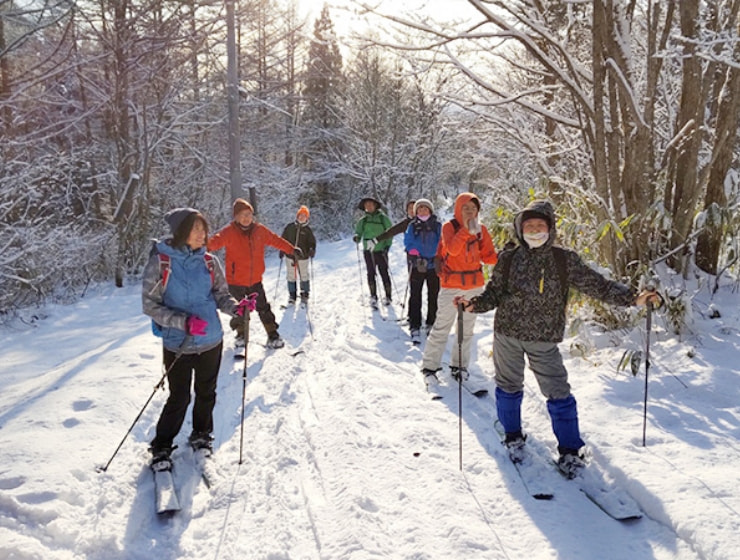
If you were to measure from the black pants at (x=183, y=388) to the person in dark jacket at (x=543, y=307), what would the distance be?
2205mm

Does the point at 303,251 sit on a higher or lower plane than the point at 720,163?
lower

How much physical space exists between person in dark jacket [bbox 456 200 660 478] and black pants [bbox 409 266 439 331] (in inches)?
135

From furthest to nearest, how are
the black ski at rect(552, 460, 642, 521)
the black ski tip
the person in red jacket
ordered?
1. the person in red jacket
2. the black ski tip
3. the black ski at rect(552, 460, 642, 521)

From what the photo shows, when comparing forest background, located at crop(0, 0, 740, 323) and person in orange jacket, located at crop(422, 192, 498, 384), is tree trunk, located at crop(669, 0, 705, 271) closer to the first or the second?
forest background, located at crop(0, 0, 740, 323)

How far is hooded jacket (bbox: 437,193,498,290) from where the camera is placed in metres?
5.17

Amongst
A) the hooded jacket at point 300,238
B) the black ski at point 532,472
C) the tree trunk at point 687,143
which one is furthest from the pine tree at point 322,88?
the black ski at point 532,472

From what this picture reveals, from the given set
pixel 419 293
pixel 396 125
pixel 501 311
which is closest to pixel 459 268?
pixel 501 311

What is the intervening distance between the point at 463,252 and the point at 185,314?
9.16 feet

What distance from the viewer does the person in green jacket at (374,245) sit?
9062 millimetres

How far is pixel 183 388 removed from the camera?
3.80 m

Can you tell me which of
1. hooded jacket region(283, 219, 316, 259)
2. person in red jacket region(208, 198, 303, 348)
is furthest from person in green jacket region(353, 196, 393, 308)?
person in red jacket region(208, 198, 303, 348)

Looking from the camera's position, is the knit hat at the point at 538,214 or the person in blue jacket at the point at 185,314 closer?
A: the knit hat at the point at 538,214

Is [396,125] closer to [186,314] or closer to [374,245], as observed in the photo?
[374,245]

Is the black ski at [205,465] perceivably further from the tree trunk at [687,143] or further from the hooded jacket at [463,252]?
the tree trunk at [687,143]
